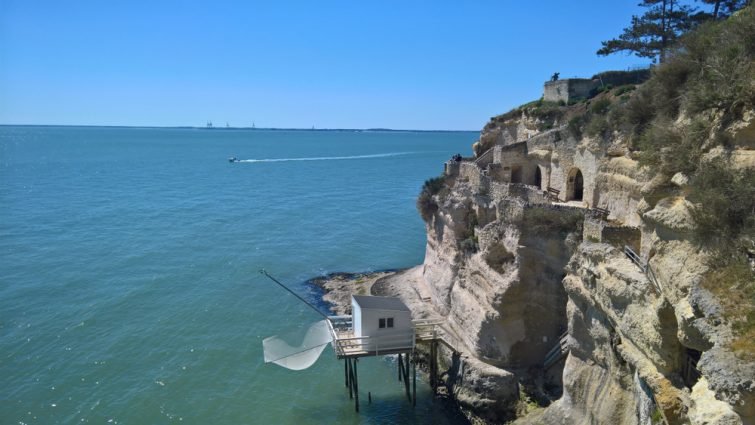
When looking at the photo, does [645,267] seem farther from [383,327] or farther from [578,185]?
[578,185]

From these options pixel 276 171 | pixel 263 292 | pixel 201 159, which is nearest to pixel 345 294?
pixel 263 292

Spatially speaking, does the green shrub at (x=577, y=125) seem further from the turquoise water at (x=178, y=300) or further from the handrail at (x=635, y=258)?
the turquoise water at (x=178, y=300)

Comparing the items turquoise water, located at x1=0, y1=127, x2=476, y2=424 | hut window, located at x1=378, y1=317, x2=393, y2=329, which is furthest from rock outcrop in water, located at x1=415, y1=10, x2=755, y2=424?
turquoise water, located at x1=0, y1=127, x2=476, y2=424

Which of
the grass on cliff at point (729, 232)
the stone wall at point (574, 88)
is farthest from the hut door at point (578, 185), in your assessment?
the grass on cliff at point (729, 232)

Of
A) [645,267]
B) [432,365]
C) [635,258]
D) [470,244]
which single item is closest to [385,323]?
[432,365]

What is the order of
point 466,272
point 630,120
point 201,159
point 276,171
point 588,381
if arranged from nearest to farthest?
point 588,381
point 630,120
point 466,272
point 276,171
point 201,159

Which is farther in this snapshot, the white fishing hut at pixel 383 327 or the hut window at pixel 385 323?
the hut window at pixel 385 323

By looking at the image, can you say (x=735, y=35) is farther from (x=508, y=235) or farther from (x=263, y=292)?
(x=263, y=292)
